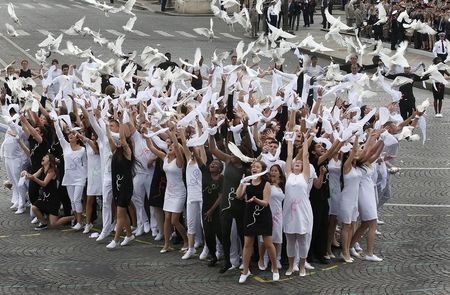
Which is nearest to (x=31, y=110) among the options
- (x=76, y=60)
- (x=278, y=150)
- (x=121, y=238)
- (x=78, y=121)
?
(x=78, y=121)

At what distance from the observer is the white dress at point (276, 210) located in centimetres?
1314

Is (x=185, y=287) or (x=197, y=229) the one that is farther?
(x=197, y=229)

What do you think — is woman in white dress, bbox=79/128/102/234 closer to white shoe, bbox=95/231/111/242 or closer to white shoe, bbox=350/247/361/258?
white shoe, bbox=95/231/111/242

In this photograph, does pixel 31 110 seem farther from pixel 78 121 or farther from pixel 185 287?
pixel 185 287

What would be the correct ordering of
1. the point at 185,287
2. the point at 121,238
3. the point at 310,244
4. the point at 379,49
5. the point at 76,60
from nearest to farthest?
the point at 185,287
the point at 310,244
the point at 121,238
the point at 379,49
the point at 76,60

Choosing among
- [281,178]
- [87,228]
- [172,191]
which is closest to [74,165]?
[87,228]

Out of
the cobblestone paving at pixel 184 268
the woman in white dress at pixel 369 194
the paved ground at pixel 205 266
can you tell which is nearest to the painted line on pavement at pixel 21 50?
the paved ground at pixel 205 266

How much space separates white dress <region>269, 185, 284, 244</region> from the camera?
13141mm

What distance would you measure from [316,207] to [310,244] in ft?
1.59

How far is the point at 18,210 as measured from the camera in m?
16.9

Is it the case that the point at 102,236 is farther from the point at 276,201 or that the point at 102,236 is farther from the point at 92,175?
the point at 276,201

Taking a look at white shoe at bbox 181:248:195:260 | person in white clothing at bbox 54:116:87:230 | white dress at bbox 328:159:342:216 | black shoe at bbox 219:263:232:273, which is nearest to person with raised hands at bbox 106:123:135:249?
person in white clothing at bbox 54:116:87:230

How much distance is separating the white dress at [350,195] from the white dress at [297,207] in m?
0.79

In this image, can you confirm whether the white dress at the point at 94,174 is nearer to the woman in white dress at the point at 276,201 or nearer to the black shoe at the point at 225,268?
the black shoe at the point at 225,268
